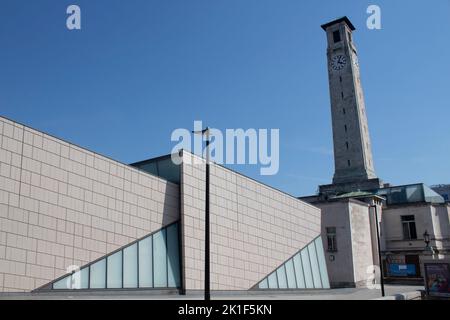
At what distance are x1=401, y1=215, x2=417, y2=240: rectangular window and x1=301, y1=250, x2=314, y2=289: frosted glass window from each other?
76.3ft

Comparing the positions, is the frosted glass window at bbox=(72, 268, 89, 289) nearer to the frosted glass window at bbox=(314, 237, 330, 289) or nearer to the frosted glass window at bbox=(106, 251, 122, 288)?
the frosted glass window at bbox=(106, 251, 122, 288)

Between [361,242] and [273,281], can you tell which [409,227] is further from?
[273,281]

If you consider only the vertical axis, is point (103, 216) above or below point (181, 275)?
above

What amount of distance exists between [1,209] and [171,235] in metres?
10.5

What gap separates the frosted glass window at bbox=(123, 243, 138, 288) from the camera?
2339cm

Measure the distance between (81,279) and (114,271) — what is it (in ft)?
6.82

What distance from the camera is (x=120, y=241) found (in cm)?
2353

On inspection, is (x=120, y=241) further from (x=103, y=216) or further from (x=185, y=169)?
(x=185, y=169)

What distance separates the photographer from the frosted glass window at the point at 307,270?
3747 centimetres

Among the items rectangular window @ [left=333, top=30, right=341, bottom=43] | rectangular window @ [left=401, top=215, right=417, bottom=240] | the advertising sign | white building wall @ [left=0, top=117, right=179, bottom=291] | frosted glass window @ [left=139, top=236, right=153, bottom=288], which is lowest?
the advertising sign

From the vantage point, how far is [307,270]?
125 ft

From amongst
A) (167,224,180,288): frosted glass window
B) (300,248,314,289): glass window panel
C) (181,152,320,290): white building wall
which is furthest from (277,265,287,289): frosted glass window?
(167,224,180,288): frosted glass window
